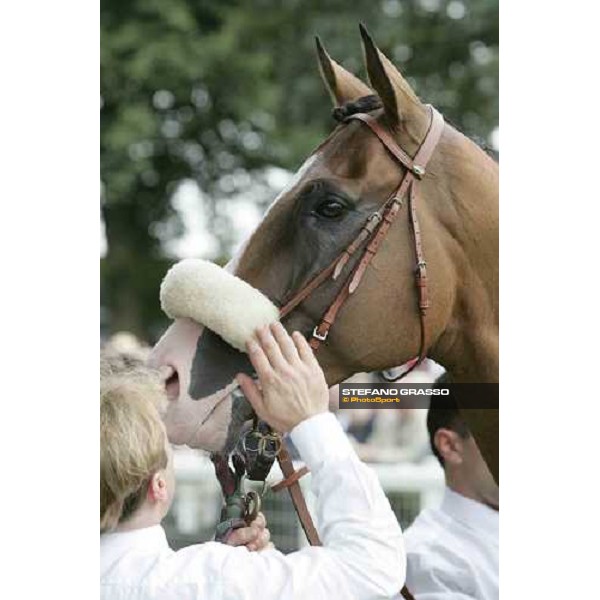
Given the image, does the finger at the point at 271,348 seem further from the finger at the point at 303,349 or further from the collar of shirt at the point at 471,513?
the collar of shirt at the point at 471,513

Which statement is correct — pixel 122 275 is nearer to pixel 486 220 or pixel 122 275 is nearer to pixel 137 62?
pixel 137 62

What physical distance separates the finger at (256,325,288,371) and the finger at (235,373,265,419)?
60 millimetres

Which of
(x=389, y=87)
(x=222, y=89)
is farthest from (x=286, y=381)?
(x=222, y=89)

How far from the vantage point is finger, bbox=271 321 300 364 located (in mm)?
1331

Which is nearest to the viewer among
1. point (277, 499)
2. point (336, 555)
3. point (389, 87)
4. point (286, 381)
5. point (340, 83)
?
point (336, 555)

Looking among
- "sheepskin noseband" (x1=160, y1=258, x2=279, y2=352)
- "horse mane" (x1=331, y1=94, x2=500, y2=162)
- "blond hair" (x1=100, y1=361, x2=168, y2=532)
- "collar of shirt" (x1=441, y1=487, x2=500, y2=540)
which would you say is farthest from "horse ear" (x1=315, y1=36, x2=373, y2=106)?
"collar of shirt" (x1=441, y1=487, x2=500, y2=540)

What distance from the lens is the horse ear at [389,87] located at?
1.39 m

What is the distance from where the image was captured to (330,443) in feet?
4.15

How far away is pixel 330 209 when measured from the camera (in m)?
1.46

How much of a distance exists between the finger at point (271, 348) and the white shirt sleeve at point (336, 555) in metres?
0.12

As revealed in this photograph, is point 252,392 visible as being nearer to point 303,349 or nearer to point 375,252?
point 303,349

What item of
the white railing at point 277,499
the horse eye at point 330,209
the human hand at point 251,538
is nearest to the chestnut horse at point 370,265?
the horse eye at point 330,209

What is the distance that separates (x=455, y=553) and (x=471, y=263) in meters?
0.49

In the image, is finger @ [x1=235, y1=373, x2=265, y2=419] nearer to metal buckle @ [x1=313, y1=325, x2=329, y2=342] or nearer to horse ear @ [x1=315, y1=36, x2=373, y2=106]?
metal buckle @ [x1=313, y1=325, x2=329, y2=342]
